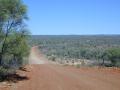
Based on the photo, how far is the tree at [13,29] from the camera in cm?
2422

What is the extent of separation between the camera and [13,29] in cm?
2523

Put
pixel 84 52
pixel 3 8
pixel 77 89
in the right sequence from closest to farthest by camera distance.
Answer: pixel 77 89 → pixel 3 8 → pixel 84 52

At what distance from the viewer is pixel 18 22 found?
2509cm

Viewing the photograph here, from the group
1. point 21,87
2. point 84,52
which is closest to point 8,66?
point 21,87

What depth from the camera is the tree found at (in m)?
24.2

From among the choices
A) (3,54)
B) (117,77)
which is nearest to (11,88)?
(3,54)

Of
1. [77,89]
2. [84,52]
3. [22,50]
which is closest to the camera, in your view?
[77,89]

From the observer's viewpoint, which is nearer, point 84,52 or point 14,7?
point 14,7

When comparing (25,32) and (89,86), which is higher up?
(25,32)

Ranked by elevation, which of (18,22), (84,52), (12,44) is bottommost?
(84,52)

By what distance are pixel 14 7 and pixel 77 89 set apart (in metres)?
9.05

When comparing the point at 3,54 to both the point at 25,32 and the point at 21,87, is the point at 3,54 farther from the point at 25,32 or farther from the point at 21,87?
the point at 21,87

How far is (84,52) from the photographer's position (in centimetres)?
7481

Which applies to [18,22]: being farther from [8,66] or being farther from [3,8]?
[8,66]
